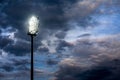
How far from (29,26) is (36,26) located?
1.62 ft

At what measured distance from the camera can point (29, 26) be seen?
84.2 feet

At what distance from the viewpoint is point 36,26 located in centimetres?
2564

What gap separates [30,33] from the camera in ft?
82.5

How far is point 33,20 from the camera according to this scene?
2592 cm

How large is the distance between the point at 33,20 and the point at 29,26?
1.85ft

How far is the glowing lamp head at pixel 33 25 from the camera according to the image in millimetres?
25203

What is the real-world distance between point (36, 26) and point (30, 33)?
0.80 meters

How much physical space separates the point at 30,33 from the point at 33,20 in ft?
4.02

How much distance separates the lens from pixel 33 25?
84.2 ft

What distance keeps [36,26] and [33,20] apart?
57cm

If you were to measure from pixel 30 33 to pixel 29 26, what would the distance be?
2.42 feet

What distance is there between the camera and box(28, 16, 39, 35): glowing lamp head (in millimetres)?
25203
